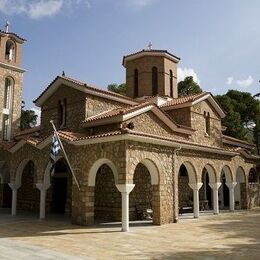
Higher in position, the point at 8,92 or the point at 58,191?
the point at 8,92

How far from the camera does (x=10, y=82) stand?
2441 centimetres

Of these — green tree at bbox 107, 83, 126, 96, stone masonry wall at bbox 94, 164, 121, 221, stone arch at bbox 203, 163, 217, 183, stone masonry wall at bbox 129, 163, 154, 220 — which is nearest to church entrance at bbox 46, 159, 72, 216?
stone masonry wall at bbox 94, 164, 121, 221

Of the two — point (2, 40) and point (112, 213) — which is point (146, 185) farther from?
point (2, 40)

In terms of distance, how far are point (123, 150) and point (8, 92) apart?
14770mm

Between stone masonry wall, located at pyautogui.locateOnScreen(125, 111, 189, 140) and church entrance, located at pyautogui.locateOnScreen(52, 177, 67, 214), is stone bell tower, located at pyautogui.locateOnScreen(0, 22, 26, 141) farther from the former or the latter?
stone masonry wall, located at pyautogui.locateOnScreen(125, 111, 189, 140)

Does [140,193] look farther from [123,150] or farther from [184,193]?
[184,193]

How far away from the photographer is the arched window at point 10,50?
79.7ft

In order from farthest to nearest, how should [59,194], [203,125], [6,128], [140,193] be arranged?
[6,128] < [203,125] < [59,194] < [140,193]

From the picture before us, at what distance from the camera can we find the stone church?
13.6 meters

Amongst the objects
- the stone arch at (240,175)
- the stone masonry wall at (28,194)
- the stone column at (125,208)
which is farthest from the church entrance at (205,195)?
the stone masonry wall at (28,194)

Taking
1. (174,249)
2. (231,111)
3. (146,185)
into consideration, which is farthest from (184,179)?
(231,111)

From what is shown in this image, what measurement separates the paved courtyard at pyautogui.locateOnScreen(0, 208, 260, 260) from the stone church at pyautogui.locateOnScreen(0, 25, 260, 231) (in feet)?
3.58

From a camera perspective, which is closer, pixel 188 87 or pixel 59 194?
pixel 59 194

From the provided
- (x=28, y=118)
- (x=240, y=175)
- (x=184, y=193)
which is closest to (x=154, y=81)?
(x=184, y=193)
